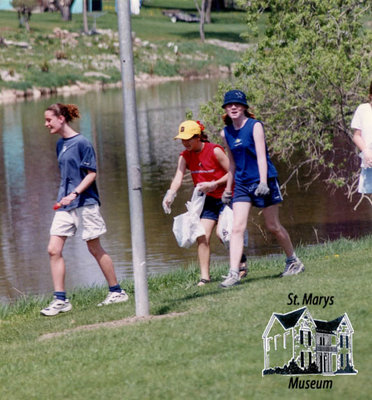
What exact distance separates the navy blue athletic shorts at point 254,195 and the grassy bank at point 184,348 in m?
0.75

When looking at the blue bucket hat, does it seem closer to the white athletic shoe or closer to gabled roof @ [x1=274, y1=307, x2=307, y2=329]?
the white athletic shoe

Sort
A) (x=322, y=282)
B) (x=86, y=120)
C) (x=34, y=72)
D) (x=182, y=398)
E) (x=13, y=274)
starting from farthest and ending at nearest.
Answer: (x=34, y=72)
(x=86, y=120)
(x=13, y=274)
(x=322, y=282)
(x=182, y=398)

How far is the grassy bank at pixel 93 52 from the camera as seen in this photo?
65.0 m

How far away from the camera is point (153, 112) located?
4297 centimetres

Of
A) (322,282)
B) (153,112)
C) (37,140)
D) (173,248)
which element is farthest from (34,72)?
(322,282)

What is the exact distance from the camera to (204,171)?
32.6 feet

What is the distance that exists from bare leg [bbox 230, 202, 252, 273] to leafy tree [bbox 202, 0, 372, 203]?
658cm

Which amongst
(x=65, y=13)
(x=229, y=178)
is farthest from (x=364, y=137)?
(x=65, y=13)

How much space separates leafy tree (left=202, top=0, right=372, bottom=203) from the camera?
50.2 feet

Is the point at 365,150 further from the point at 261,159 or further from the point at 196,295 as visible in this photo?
the point at 196,295

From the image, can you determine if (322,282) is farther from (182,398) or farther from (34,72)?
(34,72)

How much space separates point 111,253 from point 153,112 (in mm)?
27295

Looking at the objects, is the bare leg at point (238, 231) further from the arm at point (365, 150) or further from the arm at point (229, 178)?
the arm at point (365, 150)

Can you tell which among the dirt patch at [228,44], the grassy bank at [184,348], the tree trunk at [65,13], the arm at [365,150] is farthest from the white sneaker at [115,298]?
the tree trunk at [65,13]
